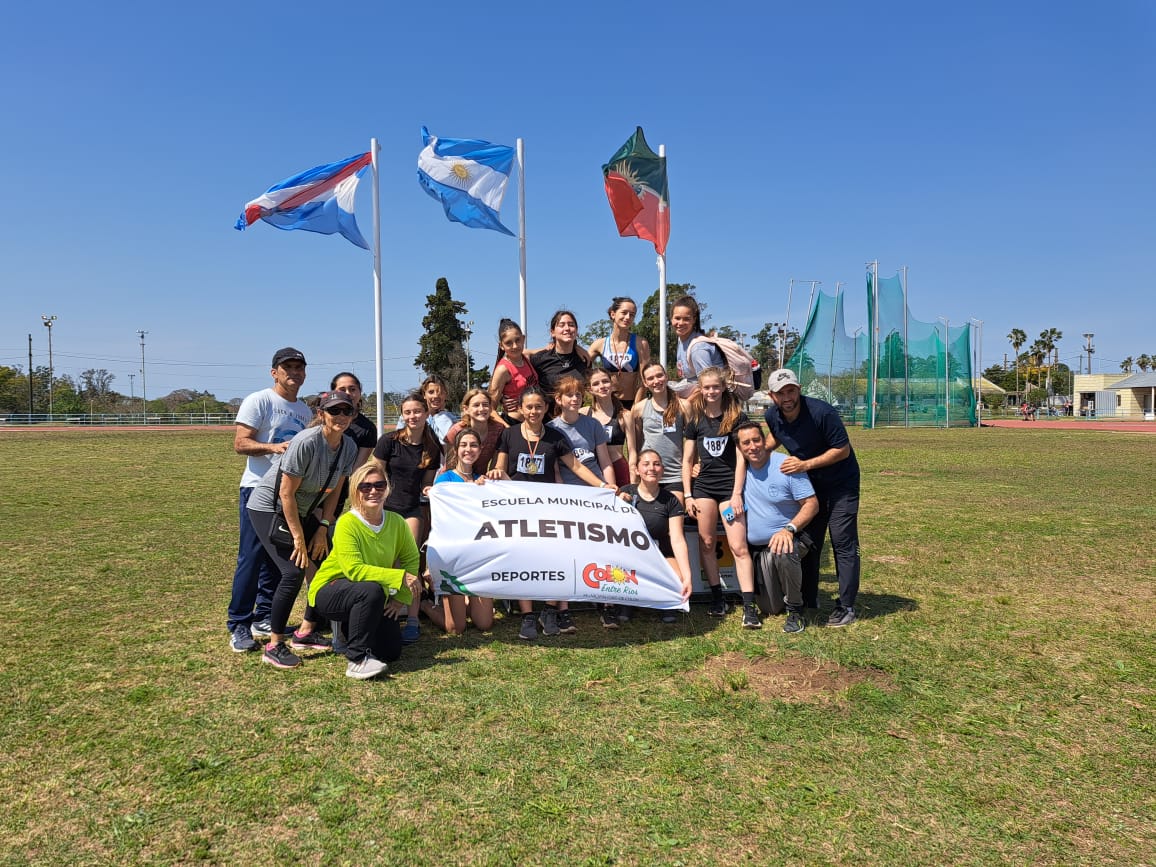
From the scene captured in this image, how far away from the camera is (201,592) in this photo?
22.4ft

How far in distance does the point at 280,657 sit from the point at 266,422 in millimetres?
1536

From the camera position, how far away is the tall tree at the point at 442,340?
54750mm

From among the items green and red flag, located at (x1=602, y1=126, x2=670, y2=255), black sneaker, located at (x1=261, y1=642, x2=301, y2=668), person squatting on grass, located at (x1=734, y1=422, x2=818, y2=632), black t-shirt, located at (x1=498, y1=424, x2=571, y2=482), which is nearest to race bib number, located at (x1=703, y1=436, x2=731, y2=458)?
person squatting on grass, located at (x1=734, y1=422, x2=818, y2=632)

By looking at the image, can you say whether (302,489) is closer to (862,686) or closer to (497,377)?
(497,377)

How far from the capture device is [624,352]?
7062mm

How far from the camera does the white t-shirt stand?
5.07 meters

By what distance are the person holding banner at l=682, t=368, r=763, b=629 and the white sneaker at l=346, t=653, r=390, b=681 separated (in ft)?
8.55

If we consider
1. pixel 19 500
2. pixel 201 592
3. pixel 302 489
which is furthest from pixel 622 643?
pixel 19 500

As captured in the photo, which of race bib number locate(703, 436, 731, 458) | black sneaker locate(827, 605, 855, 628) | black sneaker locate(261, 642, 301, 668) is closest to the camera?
black sneaker locate(261, 642, 301, 668)

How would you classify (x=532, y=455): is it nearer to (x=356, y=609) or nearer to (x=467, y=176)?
(x=356, y=609)

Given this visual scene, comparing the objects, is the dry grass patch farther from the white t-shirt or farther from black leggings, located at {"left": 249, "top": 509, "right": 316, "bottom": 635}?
the white t-shirt

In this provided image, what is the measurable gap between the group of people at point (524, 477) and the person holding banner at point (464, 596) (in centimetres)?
1

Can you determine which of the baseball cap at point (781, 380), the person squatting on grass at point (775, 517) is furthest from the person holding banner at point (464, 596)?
the baseball cap at point (781, 380)

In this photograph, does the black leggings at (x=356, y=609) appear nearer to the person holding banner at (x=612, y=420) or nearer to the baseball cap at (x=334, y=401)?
the baseball cap at (x=334, y=401)
